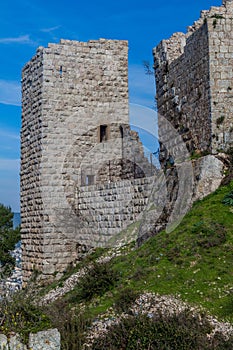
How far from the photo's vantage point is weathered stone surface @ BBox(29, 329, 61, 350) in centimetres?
675

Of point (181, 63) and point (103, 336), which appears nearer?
point (103, 336)

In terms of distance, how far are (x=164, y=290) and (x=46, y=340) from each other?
7.88ft

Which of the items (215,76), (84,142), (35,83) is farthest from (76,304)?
(35,83)

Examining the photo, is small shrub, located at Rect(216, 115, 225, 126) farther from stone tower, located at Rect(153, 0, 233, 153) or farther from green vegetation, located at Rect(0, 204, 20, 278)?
green vegetation, located at Rect(0, 204, 20, 278)

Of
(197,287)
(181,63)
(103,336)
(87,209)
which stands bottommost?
(103,336)

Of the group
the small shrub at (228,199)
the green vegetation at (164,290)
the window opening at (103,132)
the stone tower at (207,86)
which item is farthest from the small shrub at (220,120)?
the window opening at (103,132)

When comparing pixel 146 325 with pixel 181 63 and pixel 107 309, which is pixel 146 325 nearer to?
pixel 107 309

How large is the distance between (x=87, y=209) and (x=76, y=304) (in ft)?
20.3

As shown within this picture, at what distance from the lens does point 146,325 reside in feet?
24.1

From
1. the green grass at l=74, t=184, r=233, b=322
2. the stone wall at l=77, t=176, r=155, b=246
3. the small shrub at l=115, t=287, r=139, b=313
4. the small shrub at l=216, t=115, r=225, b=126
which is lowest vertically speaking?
the small shrub at l=115, t=287, r=139, b=313

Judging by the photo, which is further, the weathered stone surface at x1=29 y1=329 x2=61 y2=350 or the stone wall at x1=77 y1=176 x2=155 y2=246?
the stone wall at x1=77 y1=176 x2=155 y2=246

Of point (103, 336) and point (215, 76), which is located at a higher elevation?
point (215, 76)

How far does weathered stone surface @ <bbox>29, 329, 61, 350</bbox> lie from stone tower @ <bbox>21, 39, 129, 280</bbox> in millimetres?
8458

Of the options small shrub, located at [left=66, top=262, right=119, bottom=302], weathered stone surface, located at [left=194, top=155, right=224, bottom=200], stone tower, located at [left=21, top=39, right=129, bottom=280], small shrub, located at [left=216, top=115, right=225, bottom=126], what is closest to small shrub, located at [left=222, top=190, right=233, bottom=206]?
weathered stone surface, located at [left=194, top=155, right=224, bottom=200]
